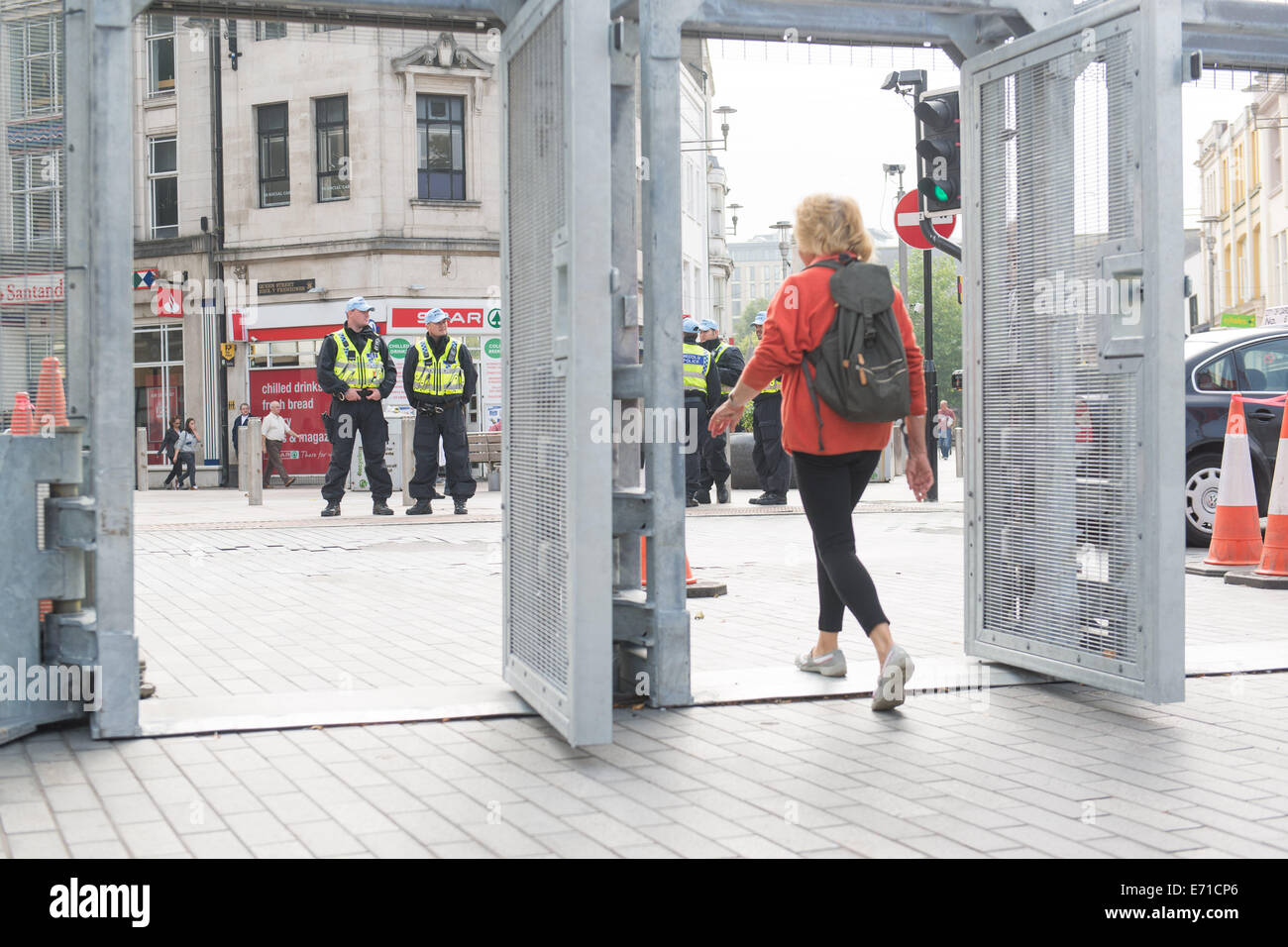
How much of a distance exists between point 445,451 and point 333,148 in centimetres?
1684

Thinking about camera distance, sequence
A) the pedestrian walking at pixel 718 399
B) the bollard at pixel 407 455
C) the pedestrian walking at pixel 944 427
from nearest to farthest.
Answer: the pedestrian walking at pixel 718 399 → the bollard at pixel 407 455 → the pedestrian walking at pixel 944 427

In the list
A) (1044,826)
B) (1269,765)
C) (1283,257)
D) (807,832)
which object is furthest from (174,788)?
(1283,257)

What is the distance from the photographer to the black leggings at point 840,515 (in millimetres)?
5430

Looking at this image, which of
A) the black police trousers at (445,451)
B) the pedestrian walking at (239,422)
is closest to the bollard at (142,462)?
the pedestrian walking at (239,422)

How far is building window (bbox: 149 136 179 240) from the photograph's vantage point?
32156mm

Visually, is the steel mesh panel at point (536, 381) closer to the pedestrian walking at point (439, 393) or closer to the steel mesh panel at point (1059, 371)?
the steel mesh panel at point (1059, 371)

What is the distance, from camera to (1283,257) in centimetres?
4809

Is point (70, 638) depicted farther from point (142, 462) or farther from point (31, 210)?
point (142, 462)

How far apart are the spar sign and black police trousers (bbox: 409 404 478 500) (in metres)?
13.8

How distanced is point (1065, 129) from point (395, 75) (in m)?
25.3

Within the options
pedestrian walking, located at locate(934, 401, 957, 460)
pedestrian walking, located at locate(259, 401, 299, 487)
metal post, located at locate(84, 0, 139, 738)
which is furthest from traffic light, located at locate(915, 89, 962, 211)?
pedestrian walking, located at locate(934, 401, 957, 460)

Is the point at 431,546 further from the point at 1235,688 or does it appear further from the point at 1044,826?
the point at 1044,826

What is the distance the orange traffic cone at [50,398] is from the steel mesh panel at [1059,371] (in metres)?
3.68
